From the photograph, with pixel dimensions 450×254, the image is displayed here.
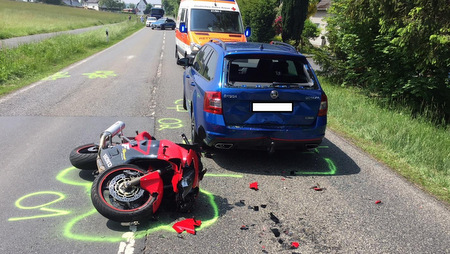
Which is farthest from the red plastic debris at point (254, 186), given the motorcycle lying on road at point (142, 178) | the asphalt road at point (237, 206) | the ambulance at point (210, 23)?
the ambulance at point (210, 23)

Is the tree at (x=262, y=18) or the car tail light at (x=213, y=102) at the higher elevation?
the tree at (x=262, y=18)

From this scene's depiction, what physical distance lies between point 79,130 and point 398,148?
18.4 feet

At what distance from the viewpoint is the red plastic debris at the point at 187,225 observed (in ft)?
11.8

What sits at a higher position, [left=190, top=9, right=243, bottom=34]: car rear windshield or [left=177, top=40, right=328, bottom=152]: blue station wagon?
[left=190, top=9, right=243, bottom=34]: car rear windshield

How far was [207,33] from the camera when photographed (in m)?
13.2

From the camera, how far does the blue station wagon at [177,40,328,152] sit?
4.96 m

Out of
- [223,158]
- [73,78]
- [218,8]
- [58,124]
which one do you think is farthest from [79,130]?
[218,8]

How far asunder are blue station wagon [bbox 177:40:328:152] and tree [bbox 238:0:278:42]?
22616mm

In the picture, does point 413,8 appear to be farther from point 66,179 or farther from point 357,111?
point 66,179

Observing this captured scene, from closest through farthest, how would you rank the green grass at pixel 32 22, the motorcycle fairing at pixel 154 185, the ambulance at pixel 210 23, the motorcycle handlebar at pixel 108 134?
the motorcycle fairing at pixel 154 185 < the motorcycle handlebar at pixel 108 134 < the ambulance at pixel 210 23 < the green grass at pixel 32 22

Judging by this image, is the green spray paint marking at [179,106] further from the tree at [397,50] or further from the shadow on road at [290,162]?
the tree at [397,50]

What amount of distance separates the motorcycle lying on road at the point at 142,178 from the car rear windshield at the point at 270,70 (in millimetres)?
1613

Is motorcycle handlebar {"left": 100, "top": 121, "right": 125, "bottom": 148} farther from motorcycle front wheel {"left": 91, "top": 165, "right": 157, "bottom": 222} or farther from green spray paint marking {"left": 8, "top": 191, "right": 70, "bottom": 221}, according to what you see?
green spray paint marking {"left": 8, "top": 191, "right": 70, "bottom": 221}

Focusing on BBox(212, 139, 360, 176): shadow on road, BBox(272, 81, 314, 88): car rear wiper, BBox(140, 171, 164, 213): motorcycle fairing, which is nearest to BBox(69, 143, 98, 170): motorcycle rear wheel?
BBox(140, 171, 164, 213): motorcycle fairing
